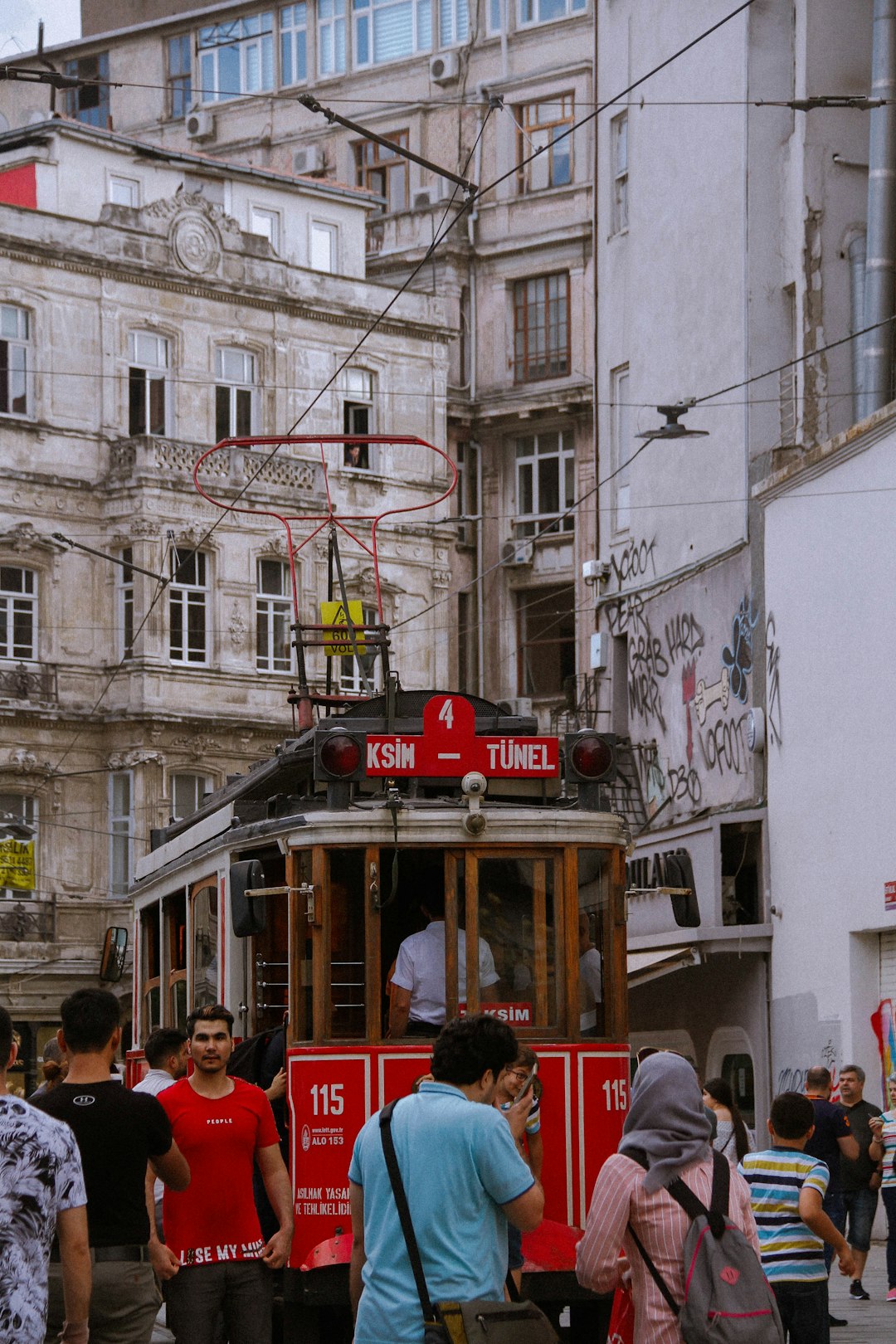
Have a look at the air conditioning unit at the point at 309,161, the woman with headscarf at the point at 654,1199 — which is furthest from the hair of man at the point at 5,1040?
the air conditioning unit at the point at 309,161

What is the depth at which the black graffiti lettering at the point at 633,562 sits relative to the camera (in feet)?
97.1

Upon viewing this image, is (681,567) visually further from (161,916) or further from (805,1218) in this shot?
(805,1218)

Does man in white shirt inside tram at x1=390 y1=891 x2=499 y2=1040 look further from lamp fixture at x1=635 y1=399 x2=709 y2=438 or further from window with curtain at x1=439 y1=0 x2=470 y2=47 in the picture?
window with curtain at x1=439 y1=0 x2=470 y2=47

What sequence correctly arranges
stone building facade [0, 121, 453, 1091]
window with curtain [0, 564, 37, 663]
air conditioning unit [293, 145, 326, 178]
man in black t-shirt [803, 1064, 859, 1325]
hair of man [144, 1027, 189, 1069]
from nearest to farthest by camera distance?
hair of man [144, 1027, 189, 1069] → man in black t-shirt [803, 1064, 859, 1325] → stone building facade [0, 121, 453, 1091] → window with curtain [0, 564, 37, 663] → air conditioning unit [293, 145, 326, 178]

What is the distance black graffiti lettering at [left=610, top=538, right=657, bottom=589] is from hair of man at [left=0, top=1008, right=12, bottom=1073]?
76.8 feet

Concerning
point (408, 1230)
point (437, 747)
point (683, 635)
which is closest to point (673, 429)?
point (683, 635)

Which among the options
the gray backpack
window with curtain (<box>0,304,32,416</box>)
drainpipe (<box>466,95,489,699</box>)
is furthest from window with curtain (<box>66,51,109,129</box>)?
the gray backpack

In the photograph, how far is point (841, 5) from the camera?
26141 millimetres

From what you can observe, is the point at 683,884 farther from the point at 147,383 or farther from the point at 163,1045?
the point at 147,383

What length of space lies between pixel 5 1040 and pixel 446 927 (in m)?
5.14

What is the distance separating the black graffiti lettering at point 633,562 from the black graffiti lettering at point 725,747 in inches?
126

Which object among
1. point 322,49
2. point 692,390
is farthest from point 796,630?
point 322,49

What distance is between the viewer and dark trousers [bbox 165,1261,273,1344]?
8844 millimetres

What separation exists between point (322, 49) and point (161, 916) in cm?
3957
